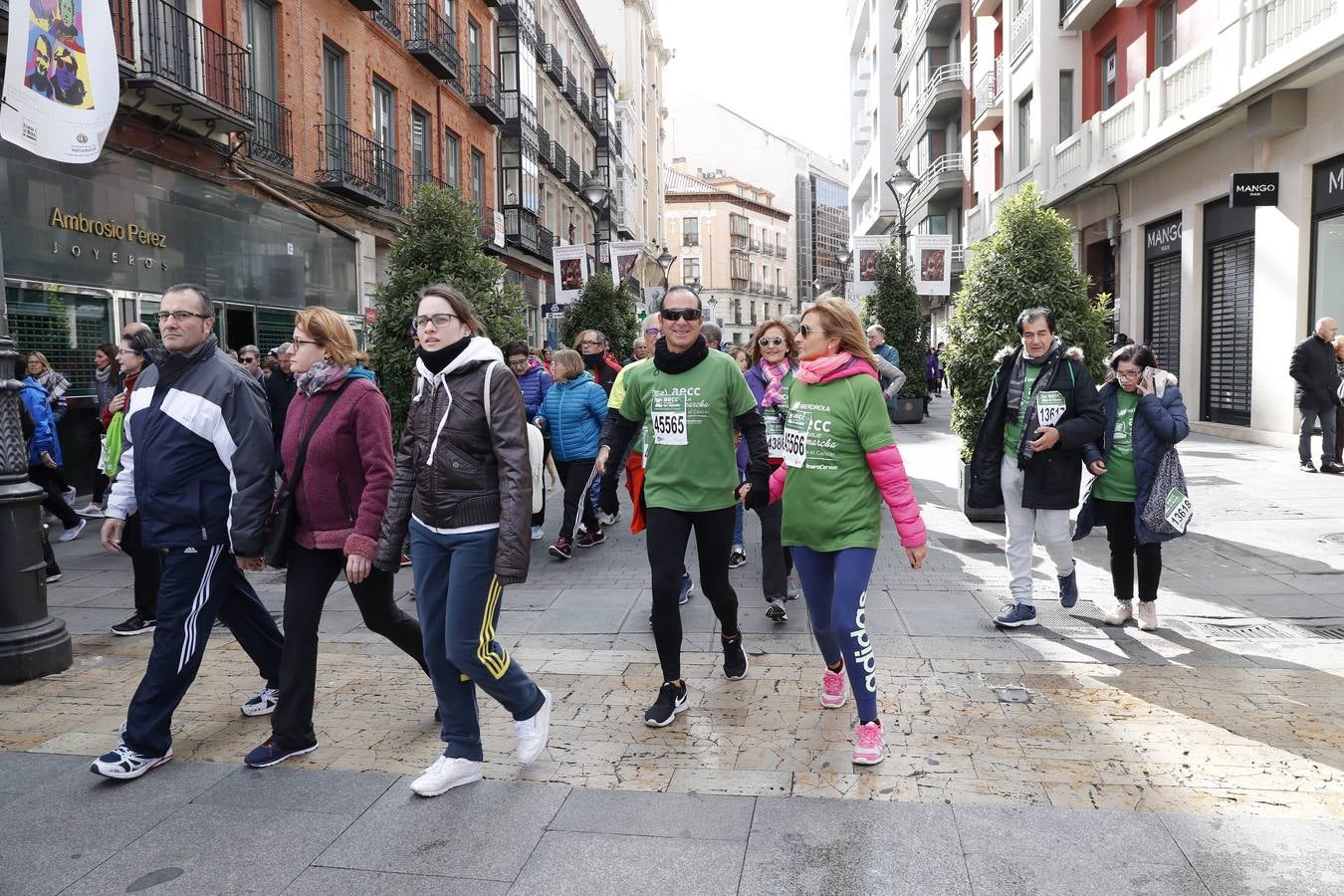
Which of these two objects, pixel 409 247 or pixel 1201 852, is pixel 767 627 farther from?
pixel 409 247

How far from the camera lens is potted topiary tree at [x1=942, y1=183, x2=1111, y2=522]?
900cm

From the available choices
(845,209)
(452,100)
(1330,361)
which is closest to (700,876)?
(1330,361)

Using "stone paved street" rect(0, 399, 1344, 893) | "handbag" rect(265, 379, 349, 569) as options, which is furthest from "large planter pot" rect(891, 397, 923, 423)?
"handbag" rect(265, 379, 349, 569)

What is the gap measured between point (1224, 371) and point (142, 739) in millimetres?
17021

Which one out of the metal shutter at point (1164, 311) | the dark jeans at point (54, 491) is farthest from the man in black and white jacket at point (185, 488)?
the metal shutter at point (1164, 311)

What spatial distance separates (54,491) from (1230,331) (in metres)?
16.3

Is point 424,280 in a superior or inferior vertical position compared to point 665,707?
superior

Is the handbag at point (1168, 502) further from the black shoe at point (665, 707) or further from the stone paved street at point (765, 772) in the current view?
the black shoe at point (665, 707)

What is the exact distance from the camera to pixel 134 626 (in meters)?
6.50

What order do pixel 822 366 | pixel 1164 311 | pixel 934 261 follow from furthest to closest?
pixel 934 261
pixel 1164 311
pixel 822 366

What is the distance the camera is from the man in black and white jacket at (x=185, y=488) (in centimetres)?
410

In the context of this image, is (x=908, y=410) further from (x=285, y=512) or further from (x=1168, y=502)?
(x=285, y=512)

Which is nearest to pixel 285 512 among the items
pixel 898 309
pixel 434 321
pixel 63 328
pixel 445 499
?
pixel 445 499

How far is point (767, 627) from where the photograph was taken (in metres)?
6.29
